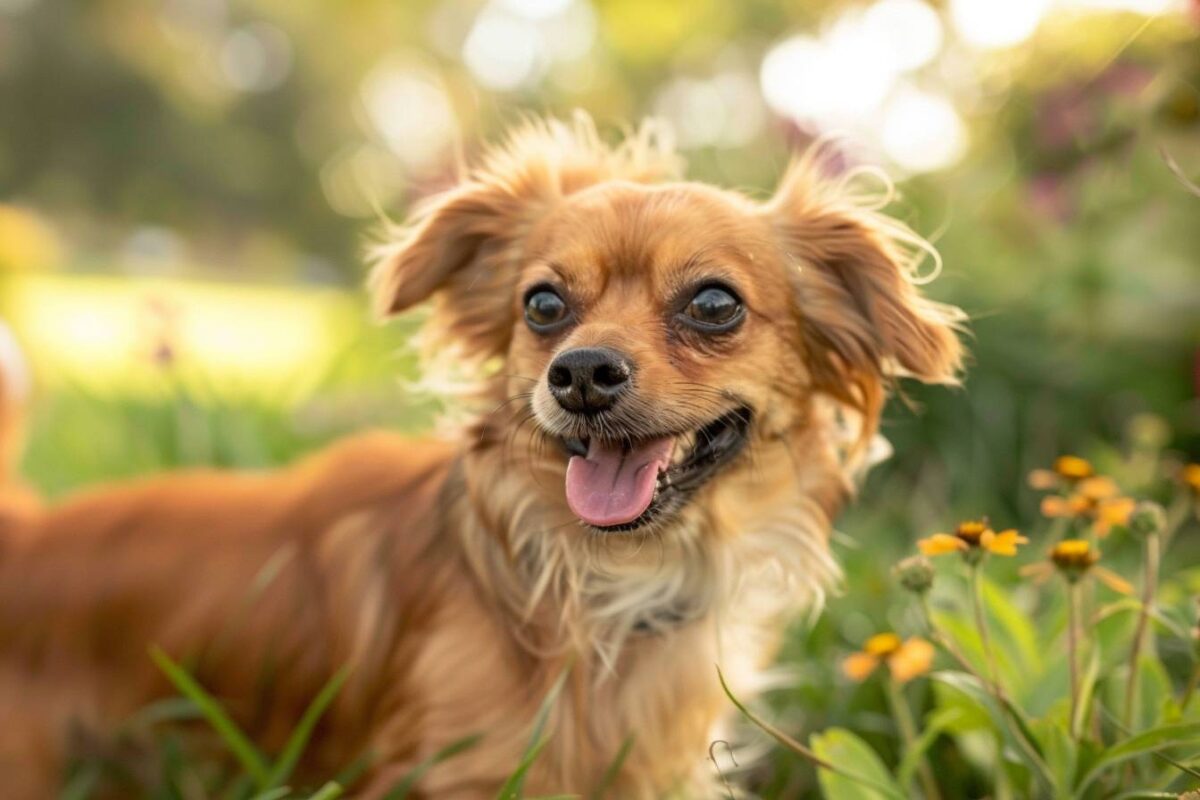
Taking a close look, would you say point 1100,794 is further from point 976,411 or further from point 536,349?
point 976,411

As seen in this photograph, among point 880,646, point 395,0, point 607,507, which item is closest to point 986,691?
point 880,646

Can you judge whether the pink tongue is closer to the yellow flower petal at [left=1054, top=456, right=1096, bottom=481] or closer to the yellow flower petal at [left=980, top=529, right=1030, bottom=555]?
the yellow flower petal at [left=980, top=529, right=1030, bottom=555]

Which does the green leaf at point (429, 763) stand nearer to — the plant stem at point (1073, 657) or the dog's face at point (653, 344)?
the dog's face at point (653, 344)

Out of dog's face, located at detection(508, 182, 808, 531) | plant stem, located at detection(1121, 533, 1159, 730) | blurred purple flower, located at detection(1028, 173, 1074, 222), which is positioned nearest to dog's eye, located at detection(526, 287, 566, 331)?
dog's face, located at detection(508, 182, 808, 531)

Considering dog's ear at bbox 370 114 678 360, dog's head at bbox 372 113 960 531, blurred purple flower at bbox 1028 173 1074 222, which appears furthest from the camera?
blurred purple flower at bbox 1028 173 1074 222

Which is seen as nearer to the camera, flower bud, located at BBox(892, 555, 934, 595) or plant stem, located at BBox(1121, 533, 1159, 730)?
flower bud, located at BBox(892, 555, 934, 595)


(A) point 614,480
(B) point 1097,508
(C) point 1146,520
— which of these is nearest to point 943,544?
(C) point 1146,520

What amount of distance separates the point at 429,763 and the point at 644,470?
78cm

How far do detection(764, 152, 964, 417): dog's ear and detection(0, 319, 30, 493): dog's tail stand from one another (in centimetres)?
204

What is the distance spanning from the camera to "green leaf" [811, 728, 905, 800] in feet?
7.61

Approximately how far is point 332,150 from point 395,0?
22171mm

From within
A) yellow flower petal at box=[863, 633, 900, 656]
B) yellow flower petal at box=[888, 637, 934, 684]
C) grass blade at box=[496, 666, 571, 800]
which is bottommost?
grass blade at box=[496, 666, 571, 800]

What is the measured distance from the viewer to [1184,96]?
2754 millimetres

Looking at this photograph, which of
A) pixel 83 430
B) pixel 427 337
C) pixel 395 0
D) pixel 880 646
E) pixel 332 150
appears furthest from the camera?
pixel 332 150
